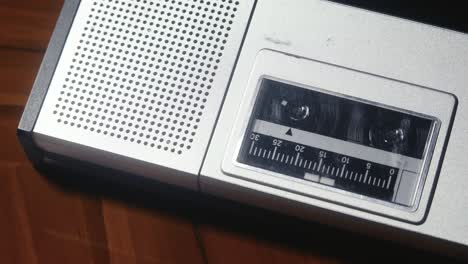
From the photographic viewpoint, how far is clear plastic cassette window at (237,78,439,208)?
731mm

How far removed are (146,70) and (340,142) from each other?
21 cm

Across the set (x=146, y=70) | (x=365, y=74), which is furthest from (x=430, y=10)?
(x=146, y=70)

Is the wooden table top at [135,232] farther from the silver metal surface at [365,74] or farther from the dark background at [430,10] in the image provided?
the dark background at [430,10]

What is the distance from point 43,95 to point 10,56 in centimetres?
13

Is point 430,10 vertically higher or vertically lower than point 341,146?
higher

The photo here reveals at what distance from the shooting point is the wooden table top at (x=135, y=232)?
79 centimetres

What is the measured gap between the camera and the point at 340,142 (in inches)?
29.3

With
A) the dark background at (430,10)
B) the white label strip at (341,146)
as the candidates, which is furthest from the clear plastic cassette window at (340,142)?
the dark background at (430,10)

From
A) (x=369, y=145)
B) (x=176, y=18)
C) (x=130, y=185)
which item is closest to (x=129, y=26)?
(x=176, y=18)

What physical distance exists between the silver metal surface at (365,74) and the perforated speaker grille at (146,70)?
1.3 inches

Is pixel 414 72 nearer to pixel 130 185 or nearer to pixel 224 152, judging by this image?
pixel 224 152

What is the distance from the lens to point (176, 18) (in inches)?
31.1

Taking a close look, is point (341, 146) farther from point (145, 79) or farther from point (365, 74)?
point (145, 79)

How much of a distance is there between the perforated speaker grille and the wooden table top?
3.7 inches
